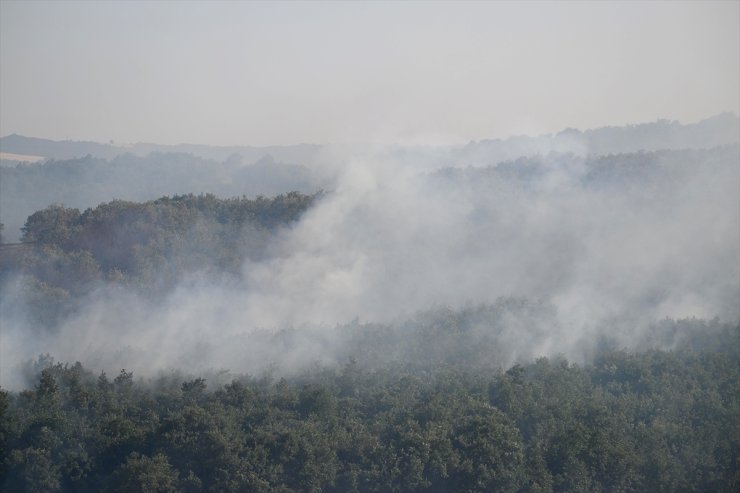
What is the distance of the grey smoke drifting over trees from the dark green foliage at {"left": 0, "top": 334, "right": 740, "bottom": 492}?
10.8 feet

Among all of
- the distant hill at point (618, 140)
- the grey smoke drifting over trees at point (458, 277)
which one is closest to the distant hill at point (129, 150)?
the distant hill at point (618, 140)

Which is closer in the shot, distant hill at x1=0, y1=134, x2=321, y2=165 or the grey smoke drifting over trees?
the grey smoke drifting over trees

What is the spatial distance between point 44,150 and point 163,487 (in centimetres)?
8200

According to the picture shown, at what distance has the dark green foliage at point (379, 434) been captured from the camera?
15750 millimetres

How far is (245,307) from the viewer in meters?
28.6

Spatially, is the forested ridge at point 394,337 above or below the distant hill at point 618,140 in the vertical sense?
below

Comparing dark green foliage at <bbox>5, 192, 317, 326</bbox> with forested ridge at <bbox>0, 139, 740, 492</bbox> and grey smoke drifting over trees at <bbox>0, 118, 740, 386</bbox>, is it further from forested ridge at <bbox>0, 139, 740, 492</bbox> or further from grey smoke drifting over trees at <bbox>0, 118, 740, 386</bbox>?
grey smoke drifting over trees at <bbox>0, 118, 740, 386</bbox>

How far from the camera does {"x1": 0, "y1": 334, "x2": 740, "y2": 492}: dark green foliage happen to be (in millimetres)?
15750

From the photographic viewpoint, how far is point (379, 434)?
17047mm

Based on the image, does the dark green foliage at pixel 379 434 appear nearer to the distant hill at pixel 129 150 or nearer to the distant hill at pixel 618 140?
the distant hill at pixel 618 140

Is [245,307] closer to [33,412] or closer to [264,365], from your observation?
[264,365]

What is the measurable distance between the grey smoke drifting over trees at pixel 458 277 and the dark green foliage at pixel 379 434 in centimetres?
329

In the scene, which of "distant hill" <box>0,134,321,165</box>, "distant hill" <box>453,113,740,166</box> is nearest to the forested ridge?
"distant hill" <box>453,113,740,166</box>

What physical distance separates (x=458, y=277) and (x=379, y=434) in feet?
53.8
